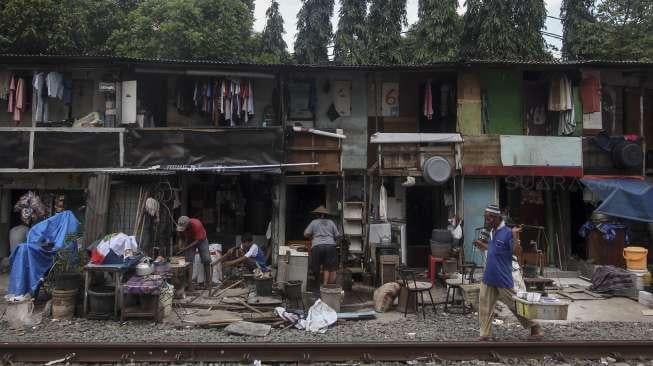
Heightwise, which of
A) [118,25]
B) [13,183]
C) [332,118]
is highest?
[118,25]

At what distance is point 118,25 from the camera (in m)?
22.2

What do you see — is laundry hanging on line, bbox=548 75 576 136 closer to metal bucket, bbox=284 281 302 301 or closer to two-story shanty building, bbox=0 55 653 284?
two-story shanty building, bbox=0 55 653 284

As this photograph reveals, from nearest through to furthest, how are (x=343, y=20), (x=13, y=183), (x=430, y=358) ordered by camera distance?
(x=430, y=358), (x=13, y=183), (x=343, y=20)

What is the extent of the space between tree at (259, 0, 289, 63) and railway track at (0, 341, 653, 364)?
20841 mm

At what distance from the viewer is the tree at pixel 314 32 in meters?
27.0

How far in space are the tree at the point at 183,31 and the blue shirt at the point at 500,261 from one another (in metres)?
18.4

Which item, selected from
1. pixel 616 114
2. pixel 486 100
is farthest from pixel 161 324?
pixel 616 114

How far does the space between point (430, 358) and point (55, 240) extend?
7825 millimetres

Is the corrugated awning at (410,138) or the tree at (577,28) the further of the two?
the tree at (577,28)

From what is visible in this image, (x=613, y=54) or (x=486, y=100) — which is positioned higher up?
(x=613, y=54)

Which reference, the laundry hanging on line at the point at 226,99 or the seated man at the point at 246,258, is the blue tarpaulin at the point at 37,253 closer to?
the seated man at the point at 246,258

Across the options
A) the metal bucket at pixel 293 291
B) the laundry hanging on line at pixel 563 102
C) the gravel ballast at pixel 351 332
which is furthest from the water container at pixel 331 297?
the laundry hanging on line at pixel 563 102

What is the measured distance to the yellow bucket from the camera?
Answer: 11.0 metres

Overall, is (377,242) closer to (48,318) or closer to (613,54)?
(48,318)
